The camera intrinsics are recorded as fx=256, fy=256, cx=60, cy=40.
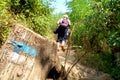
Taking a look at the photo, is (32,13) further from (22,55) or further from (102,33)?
(22,55)

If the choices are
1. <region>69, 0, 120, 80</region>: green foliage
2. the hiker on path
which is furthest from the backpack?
<region>69, 0, 120, 80</region>: green foliage

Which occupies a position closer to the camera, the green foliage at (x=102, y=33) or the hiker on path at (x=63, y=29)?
the hiker on path at (x=63, y=29)

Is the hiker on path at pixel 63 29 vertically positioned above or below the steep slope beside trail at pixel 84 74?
above

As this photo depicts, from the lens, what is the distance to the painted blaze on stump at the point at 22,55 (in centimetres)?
370

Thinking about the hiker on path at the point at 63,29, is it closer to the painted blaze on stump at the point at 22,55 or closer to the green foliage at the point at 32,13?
the green foliage at the point at 32,13

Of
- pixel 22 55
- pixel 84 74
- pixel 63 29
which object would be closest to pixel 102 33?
pixel 63 29

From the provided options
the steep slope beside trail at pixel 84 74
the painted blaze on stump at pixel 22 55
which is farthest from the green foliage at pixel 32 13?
the painted blaze on stump at pixel 22 55

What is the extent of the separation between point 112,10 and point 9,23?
12.1 feet

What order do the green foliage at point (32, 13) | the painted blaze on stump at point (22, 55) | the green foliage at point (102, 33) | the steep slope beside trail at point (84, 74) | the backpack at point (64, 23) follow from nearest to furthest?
the painted blaze on stump at point (22, 55) → the steep slope beside trail at point (84, 74) → the backpack at point (64, 23) → the green foliage at point (102, 33) → the green foliage at point (32, 13)

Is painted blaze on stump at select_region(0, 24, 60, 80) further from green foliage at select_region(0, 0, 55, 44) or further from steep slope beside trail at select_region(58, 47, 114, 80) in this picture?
green foliage at select_region(0, 0, 55, 44)

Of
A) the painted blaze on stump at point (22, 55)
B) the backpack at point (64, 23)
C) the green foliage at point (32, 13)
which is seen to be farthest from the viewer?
the green foliage at point (32, 13)

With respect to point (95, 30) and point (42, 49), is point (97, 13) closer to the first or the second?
point (95, 30)

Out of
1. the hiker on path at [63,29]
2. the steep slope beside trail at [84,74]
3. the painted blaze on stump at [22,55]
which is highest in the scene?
the painted blaze on stump at [22,55]

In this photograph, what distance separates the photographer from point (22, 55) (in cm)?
382
